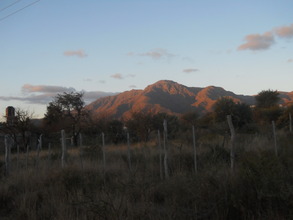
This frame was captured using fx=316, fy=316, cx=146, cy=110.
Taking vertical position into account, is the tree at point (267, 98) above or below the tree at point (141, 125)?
above

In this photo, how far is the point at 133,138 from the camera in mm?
28984

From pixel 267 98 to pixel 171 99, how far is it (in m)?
81.5

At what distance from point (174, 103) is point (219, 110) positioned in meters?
93.2

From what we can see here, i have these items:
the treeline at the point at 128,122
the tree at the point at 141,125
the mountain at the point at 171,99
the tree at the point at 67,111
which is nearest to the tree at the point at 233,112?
the treeline at the point at 128,122

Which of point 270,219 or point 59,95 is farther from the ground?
point 59,95

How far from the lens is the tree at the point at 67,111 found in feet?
125

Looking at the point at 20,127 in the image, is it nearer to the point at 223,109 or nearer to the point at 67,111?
the point at 67,111

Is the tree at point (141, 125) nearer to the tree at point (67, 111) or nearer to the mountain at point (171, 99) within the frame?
the tree at point (67, 111)

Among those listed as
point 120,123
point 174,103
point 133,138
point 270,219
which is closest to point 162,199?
point 270,219

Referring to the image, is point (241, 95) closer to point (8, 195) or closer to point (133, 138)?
point (133, 138)

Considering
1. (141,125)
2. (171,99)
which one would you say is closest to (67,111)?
(141,125)

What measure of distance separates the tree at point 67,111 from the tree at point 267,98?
28.4 meters

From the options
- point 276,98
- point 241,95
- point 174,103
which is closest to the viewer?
point 276,98

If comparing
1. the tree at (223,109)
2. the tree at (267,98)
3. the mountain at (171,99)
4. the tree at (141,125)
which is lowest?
the tree at (141,125)
